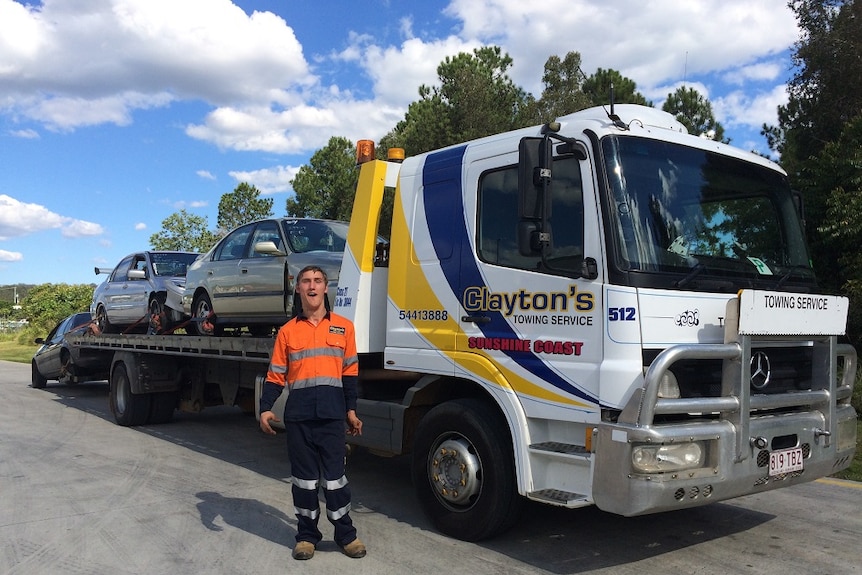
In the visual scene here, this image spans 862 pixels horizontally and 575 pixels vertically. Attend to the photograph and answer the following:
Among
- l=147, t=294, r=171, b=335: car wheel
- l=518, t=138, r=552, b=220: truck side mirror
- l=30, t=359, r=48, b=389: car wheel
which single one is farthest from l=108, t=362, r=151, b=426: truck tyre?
l=518, t=138, r=552, b=220: truck side mirror

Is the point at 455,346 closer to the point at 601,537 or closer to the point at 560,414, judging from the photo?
the point at 560,414

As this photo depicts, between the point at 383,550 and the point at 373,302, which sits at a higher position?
the point at 373,302

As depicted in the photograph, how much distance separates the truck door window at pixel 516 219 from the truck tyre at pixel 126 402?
6.77m

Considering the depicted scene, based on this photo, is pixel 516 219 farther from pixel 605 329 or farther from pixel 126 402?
A: pixel 126 402

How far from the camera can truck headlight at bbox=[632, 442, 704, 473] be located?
364cm

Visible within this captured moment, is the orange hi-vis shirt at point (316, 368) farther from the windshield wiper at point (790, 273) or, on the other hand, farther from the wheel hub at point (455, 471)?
the windshield wiper at point (790, 273)

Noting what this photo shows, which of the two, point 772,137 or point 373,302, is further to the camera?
point 772,137

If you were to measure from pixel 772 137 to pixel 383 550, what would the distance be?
64.5 ft

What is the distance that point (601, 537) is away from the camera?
4.88 metres

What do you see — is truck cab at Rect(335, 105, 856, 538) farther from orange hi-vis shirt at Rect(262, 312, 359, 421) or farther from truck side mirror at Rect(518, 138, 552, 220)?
orange hi-vis shirt at Rect(262, 312, 359, 421)

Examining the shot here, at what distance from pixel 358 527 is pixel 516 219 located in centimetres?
247

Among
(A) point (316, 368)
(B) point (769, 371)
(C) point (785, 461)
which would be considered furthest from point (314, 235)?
(C) point (785, 461)

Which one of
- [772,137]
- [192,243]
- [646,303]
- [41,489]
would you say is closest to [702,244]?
[646,303]

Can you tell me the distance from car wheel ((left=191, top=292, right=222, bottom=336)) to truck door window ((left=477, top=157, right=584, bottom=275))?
5.13 meters
